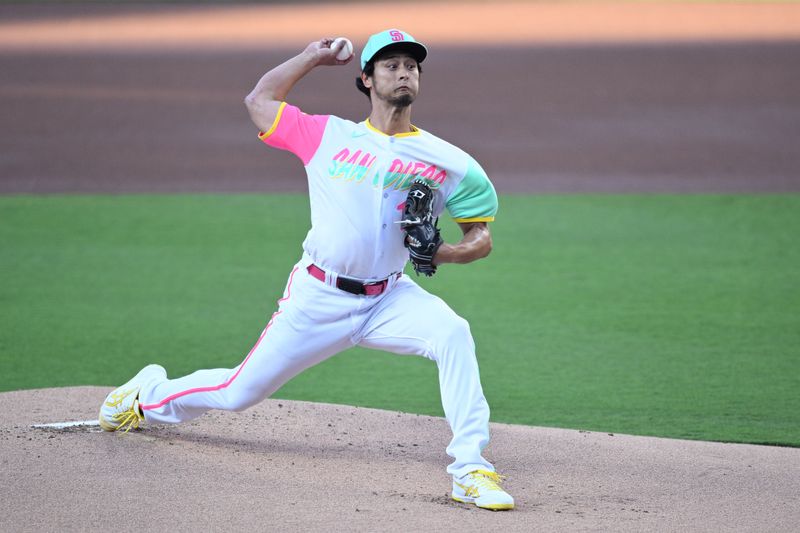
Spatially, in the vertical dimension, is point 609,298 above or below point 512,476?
above

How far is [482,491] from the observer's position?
14.0 feet

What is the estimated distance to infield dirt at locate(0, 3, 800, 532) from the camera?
14.0 ft

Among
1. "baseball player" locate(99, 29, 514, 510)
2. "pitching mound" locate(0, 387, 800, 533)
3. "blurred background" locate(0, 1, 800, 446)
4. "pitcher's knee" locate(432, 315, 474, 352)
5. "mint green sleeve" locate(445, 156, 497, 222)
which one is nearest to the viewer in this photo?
"pitching mound" locate(0, 387, 800, 533)

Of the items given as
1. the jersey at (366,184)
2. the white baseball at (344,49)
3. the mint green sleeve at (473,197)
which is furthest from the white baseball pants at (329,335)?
the white baseball at (344,49)

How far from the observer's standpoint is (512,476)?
4.78 meters

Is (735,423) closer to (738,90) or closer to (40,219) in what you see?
(40,219)

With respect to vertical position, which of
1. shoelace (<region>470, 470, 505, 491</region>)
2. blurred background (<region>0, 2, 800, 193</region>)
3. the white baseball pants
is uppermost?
blurred background (<region>0, 2, 800, 193</region>)

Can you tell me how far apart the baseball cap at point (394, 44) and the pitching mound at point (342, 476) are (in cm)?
171

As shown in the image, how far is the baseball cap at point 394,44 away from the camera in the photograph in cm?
462

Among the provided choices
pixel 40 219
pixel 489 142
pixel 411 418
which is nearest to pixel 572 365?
pixel 411 418

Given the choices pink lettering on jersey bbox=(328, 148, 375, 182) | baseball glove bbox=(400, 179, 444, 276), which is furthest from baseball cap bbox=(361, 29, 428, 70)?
baseball glove bbox=(400, 179, 444, 276)

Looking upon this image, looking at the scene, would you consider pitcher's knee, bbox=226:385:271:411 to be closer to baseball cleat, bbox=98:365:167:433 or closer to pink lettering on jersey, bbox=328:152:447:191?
baseball cleat, bbox=98:365:167:433

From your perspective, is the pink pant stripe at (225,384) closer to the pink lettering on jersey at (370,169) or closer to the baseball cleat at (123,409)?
the baseball cleat at (123,409)

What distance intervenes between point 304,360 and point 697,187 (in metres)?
9.06
